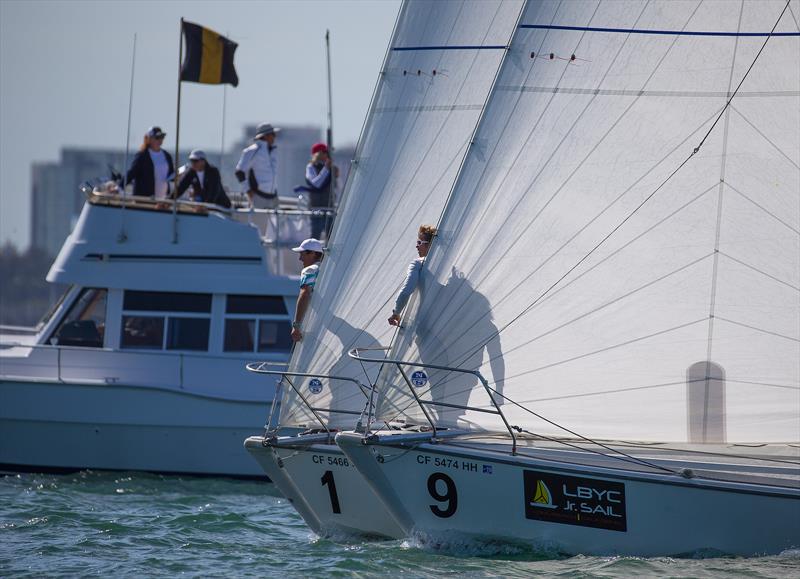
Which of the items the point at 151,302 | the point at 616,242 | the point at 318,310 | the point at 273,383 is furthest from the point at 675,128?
the point at 151,302

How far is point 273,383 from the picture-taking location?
16734mm

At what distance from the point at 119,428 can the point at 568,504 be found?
808cm

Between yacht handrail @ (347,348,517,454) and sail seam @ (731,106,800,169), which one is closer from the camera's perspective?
yacht handrail @ (347,348,517,454)

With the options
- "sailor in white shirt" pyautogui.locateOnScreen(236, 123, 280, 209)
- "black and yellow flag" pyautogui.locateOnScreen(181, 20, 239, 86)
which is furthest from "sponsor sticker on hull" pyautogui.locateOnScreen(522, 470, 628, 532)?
"black and yellow flag" pyautogui.locateOnScreen(181, 20, 239, 86)

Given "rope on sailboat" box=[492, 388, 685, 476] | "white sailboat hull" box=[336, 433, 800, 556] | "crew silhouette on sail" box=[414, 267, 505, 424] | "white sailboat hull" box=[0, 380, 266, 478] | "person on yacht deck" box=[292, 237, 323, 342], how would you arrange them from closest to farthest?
"white sailboat hull" box=[336, 433, 800, 556] < "rope on sailboat" box=[492, 388, 685, 476] < "crew silhouette on sail" box=[414, 267, 505, 424] < "person on yacht deck" box=[292, 237, 323, 342] < "white sailboat hull" box=[0, 380, 266, 478]

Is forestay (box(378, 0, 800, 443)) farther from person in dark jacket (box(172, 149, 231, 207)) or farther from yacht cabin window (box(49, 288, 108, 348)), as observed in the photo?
person in dark jacket (box(172, 149, 231, 207))

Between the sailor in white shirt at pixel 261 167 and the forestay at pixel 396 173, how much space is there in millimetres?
6505

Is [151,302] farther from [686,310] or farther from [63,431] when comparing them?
[686,310]

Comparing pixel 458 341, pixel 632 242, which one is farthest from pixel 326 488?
pixel 632 242

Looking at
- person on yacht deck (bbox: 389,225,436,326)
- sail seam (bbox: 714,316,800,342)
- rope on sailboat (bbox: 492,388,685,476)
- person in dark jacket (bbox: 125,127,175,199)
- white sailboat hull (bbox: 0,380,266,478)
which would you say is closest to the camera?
rope on sailboat (bbox: 492,388,685,476)

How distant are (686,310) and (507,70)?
7.83 feet

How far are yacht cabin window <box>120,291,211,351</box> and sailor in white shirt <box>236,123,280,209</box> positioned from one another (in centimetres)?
172

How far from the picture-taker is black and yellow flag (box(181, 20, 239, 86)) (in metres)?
18.1

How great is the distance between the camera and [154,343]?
1736 cm
